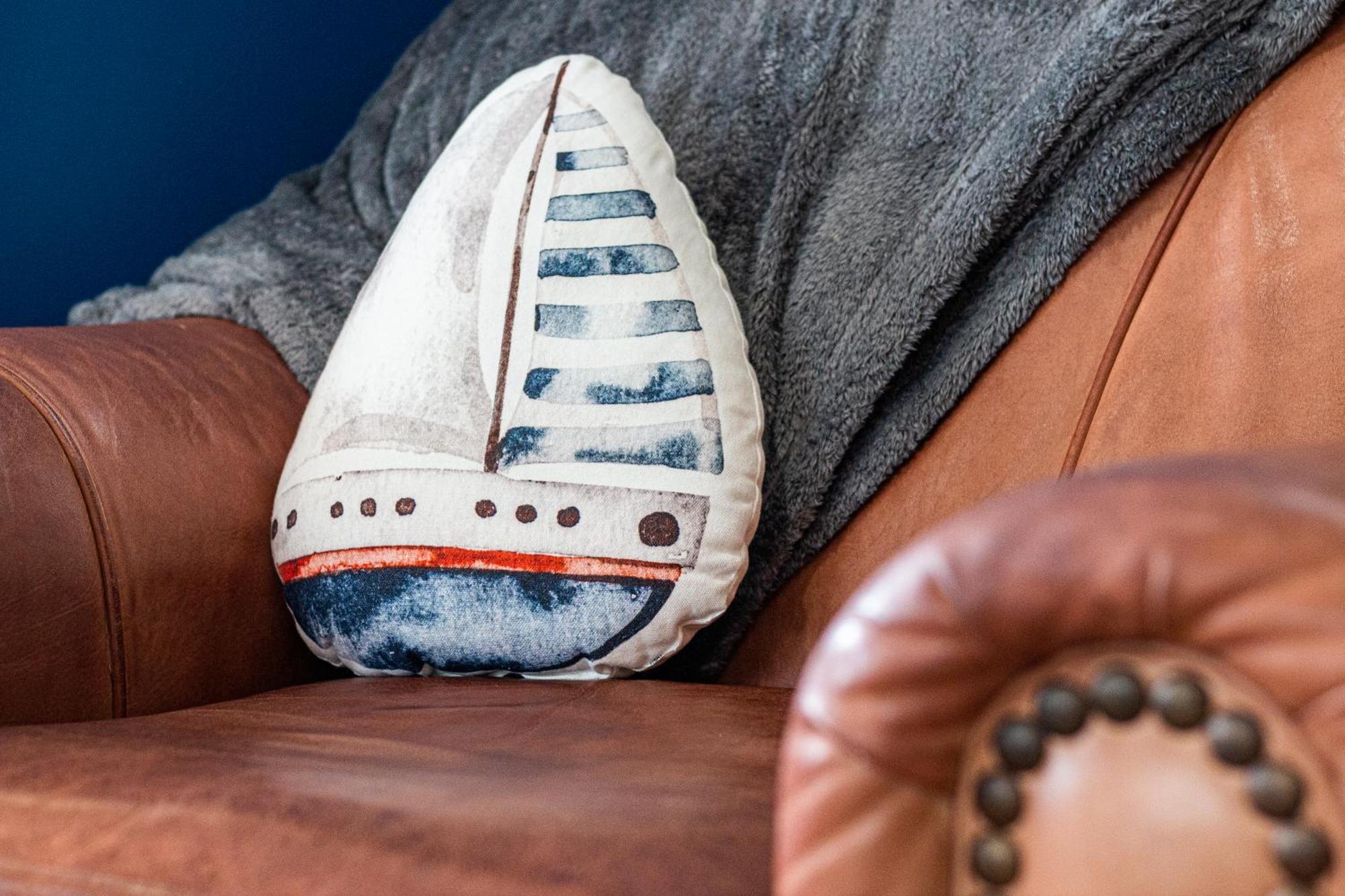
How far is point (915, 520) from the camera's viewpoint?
2.89 feet

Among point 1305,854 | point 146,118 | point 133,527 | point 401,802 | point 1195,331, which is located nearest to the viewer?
point 1305,854

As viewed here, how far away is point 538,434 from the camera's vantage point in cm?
86

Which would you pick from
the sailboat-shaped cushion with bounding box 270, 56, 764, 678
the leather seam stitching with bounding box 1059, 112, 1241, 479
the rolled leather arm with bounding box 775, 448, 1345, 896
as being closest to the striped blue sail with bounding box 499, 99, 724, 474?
the sailboat-shaped cushion with bounding box 270, 56, 764, 678

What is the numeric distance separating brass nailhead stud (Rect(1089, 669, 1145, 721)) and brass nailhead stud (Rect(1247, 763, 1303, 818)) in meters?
0.04

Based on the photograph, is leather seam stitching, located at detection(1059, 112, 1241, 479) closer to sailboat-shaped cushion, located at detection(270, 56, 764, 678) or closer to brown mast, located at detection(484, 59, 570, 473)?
sailboat-shaped cushion, located at detection(270, 56, 764, 678)

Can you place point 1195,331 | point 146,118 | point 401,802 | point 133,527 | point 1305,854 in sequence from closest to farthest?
point 1305,854 → point 401,802 → point 1195,331 → point 133,527 → point 146,118

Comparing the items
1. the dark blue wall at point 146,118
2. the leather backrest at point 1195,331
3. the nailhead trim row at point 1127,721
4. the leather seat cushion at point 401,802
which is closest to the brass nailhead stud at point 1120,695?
the nailhead trim row at point 1127,721

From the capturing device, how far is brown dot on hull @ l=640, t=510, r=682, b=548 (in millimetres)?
826

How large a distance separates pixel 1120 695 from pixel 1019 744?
3cm

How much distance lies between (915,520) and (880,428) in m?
0.08

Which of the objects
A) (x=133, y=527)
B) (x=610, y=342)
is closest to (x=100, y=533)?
(x=133, y=527)

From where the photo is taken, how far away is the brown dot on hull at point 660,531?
0.83m

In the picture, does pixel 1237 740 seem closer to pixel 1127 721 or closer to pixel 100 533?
pixel 1127 721

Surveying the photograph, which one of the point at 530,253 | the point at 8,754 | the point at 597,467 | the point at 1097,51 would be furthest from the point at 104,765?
the point at 1097,51
